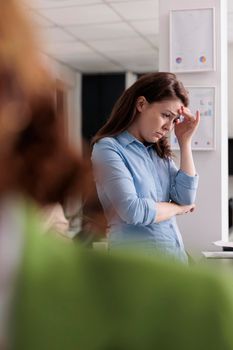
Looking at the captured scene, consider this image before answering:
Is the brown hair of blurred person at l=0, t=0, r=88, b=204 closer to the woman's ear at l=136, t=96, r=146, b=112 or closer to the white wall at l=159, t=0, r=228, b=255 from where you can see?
the woman's ear at l=136, t=96, r=146, b=112

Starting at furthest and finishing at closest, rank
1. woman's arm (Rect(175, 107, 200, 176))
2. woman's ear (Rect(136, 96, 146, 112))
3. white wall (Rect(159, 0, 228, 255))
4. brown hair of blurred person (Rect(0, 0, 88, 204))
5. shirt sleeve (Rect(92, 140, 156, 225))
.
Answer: white wall (Rect(159, 0, 228, 255)) < woman's arm (Rect(175, 107, 200, 176)) < woman's ear (Rect(136, 96, 146, 112)) < shirt sleeve (Rect(92, 140, 156, 225)) < brown hair of blurred person (Rect(0, 0, 88, 204))

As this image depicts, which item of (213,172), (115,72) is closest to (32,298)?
(213,172)

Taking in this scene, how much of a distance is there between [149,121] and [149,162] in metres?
0.14

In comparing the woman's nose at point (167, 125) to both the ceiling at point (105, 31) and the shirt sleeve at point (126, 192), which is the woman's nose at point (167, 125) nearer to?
the shirt sleeve at point (126, 192)

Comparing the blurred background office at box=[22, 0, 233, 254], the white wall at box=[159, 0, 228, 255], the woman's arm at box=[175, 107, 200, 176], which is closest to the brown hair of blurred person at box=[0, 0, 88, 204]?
the woman's arm at box=[175, 107, 200, 176]

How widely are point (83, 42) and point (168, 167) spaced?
4.35 m

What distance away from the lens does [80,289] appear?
35cm

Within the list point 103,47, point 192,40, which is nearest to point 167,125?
point 192,40

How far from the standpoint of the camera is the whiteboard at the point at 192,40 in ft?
Answer: 10.4

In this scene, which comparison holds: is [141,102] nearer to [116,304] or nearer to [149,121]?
[149,121]

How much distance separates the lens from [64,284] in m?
0.35

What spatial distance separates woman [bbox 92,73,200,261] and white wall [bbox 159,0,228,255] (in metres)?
1.07

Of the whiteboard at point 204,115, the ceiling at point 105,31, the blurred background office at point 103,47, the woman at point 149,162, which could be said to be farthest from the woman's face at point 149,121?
the ceiling at point 105,31

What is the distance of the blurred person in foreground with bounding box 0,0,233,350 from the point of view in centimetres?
34
